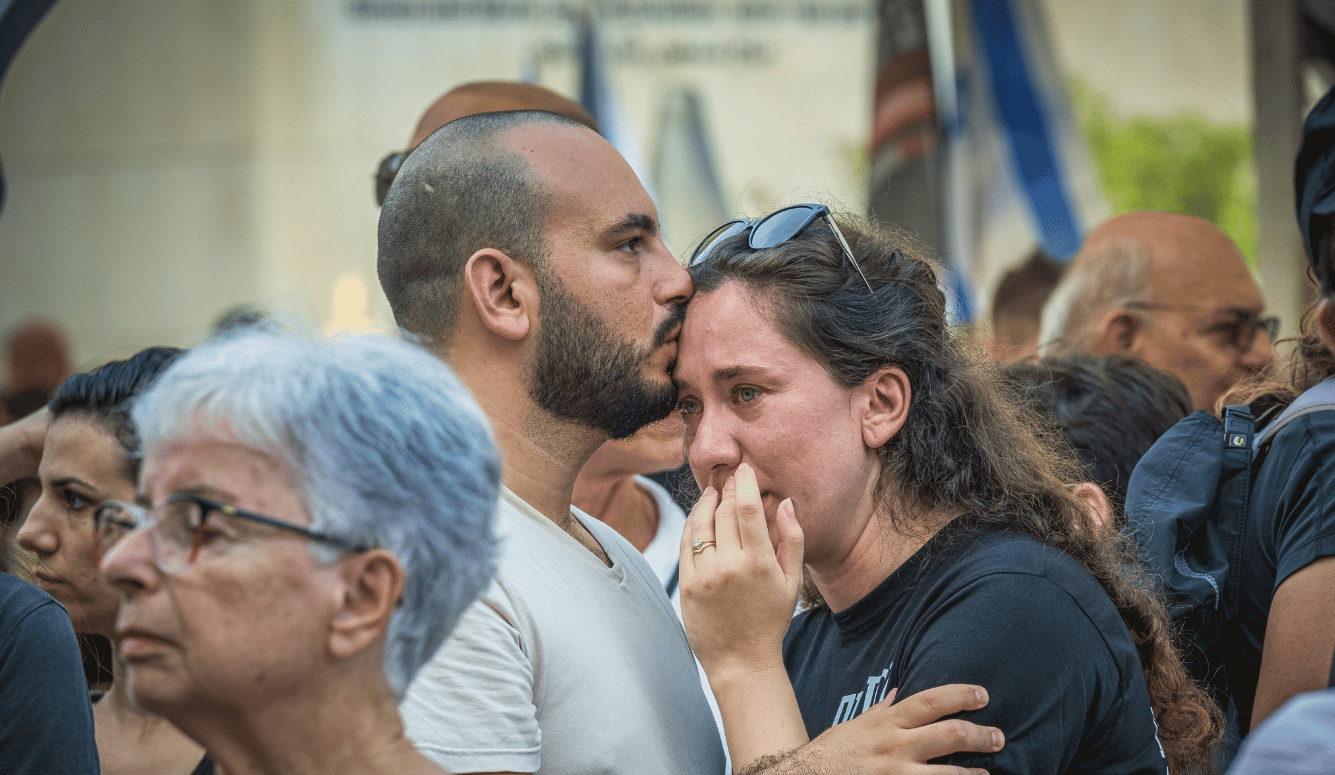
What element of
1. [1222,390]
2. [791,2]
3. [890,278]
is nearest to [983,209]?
[1222,390]

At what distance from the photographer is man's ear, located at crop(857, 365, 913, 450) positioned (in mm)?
2562

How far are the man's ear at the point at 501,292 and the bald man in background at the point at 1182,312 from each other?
2.48 meters

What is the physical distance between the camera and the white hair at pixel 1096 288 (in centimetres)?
442

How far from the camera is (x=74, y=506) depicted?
10.3ft

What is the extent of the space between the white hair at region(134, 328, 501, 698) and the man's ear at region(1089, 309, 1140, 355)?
323cm

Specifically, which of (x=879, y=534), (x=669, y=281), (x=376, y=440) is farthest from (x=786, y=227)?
(x=376, y=440)

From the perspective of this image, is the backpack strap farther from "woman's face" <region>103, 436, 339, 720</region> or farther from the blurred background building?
the blurred background building

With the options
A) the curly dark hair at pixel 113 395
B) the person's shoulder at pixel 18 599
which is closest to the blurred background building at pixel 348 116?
the curly dark hair at pixel 113 395

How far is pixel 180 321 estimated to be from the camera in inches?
691

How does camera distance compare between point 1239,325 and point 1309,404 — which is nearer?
point 1309,404

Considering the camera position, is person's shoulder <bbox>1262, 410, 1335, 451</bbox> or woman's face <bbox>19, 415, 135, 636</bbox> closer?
person's shoulder <bbox>1262, 410, 1335, 451</bbox>

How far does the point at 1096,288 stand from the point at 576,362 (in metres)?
2.75

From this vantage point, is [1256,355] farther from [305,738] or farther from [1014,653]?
[305,738]

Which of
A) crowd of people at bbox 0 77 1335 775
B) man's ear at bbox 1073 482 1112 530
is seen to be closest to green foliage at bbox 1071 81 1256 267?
man's ear at bbox 1073 482 1112 530
